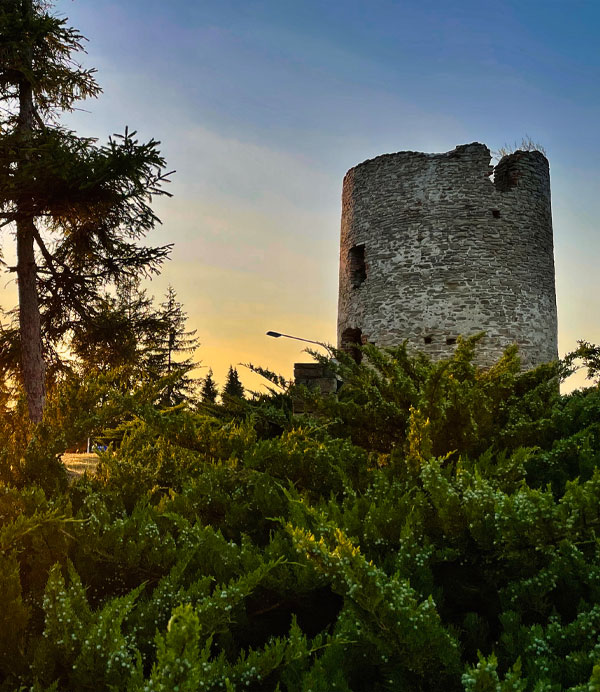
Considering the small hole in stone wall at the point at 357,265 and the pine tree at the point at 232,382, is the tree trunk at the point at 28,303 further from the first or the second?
the pine tree at the point at 232,382

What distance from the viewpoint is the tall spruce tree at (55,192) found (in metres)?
9.57

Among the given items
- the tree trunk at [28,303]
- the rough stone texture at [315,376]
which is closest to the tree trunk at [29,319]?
the tree trunk at [28,303]

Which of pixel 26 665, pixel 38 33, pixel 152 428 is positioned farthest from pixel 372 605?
pixel 38 33

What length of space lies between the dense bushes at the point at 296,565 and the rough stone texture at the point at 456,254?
9.94 m

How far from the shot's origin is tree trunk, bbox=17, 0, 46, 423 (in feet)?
32.6

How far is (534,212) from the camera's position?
1357 centimetres

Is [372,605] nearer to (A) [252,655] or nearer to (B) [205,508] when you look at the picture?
(A) [252,655]

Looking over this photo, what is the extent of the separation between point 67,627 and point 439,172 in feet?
43.3

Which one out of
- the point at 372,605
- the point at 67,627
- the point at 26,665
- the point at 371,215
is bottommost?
the point at 26,665

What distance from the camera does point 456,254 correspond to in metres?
12.9

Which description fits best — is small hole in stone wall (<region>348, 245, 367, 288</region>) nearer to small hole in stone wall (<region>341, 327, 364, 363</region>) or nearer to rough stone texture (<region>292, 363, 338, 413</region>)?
small hole in stone wall (<region>341, 327, 364, 363</region>)

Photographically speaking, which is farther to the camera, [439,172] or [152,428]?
[439,172]


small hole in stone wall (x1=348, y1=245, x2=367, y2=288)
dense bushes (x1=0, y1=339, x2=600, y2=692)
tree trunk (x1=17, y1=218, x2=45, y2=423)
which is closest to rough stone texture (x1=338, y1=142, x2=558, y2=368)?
small hole in stone wall (x1=348, y1=245, x2=367, y2=288)

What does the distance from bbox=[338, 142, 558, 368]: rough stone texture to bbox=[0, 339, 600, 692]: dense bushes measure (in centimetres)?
994
